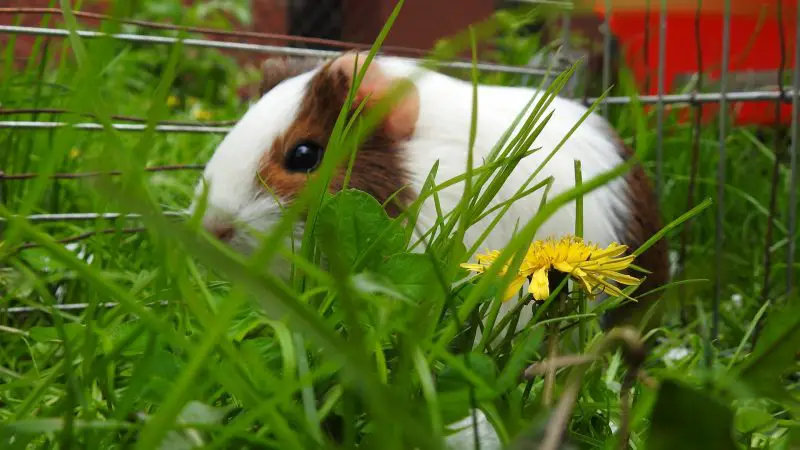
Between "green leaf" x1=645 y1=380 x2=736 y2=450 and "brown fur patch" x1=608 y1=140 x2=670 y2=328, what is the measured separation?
77 cm

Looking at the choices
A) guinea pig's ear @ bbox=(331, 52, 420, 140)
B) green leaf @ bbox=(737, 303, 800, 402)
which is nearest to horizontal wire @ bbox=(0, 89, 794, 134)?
guinea pig's ear @ bbox=(331, 52, 420, 140)

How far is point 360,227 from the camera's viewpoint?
585 mm

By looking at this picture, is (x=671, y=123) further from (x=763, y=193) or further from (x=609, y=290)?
(x=609, y=290)

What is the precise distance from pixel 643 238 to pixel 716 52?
136 centimetres

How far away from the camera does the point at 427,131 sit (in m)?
1.10

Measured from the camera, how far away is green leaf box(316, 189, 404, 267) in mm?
571

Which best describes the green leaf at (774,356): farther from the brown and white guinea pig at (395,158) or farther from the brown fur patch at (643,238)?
the brown fur patch at (643,238)

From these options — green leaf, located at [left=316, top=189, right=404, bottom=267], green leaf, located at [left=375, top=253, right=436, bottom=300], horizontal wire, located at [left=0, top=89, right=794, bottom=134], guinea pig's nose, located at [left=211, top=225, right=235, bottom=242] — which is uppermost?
horizontal wire, located at [left=0, top=89, right=794, bottom=134]

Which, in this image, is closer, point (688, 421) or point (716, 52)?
point (688, 421)

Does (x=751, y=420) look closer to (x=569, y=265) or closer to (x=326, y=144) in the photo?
(x=569, y=265)

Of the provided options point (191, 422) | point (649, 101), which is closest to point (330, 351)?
point (191, 422)

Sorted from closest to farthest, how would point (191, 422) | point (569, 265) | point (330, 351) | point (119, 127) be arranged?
point (330, 351) < point (191, 422) < point (569, 265) < point (119, 127)

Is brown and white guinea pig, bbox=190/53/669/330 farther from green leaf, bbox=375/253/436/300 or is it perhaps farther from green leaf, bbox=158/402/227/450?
green leaf, bbox=158/402/227/450

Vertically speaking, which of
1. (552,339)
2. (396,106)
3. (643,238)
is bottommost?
(643,238)
